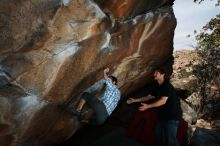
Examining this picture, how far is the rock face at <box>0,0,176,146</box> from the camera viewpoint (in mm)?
6598

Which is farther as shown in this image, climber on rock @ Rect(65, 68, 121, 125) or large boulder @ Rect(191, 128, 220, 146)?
large boulder @ Rect(191, 128, 220, 146)

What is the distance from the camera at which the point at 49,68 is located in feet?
23.2

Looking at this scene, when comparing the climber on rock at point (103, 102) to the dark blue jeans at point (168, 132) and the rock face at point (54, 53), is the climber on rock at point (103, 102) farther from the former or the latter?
the dark blue jeans at point (168, 132)

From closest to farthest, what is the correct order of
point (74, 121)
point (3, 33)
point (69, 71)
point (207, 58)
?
point (3, 33) → point (69, 71) → point (74, 121) → point (207, 58)

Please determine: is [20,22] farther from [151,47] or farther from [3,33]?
[151,47]

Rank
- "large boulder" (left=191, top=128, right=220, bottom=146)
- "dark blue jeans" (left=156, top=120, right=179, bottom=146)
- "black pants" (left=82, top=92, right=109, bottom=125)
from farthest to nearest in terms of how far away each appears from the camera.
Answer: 1. "large boulder" (left=191, top=128, right=220, bottom=146)
2. "dark blue jeans" (left=156, top=120, right=179, bottom=146)
3. "black pants" (left=82, top=92, right=109, bottom=125)

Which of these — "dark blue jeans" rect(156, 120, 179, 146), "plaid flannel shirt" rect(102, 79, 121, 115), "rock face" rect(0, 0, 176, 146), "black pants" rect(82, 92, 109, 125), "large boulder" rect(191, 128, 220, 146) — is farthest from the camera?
"large boulder" rect(191, 128, 220, 146)

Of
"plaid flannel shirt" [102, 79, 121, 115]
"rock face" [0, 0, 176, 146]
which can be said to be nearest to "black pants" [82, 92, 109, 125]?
"plaid flannel shirt" [102, 79, 121, 115]

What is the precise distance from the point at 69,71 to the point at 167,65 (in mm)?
5260

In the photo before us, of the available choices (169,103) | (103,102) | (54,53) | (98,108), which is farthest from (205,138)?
(54,53)

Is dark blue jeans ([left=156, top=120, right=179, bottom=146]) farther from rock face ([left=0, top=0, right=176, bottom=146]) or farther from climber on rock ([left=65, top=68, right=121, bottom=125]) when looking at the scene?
rock face ([left=0, top=0, right=176, bottom=146])

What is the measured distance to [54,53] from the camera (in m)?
7.07

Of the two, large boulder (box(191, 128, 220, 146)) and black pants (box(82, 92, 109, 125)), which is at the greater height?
black pants (box(82, 92, 109, 125))

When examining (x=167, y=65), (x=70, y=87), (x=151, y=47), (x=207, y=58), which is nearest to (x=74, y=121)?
(x=70, y=87)
